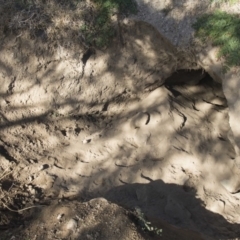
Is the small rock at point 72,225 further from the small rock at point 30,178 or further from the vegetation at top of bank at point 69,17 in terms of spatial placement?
the vegetation at top of bank at point 69,17

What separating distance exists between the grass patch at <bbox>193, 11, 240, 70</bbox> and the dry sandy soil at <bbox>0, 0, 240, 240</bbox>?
51 centimetres

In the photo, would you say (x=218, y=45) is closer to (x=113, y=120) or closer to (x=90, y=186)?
(x=113, y=120)

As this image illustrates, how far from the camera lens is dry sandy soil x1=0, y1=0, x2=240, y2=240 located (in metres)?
5.25

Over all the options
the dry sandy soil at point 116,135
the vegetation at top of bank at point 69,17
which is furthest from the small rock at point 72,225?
the vegetation at top of bank at point 69,17

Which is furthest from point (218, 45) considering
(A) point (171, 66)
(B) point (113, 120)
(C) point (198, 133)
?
(B) point (113, 120)

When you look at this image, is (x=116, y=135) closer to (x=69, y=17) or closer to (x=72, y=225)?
(x=69, y=17)

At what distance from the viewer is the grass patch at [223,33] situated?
16.6 ft

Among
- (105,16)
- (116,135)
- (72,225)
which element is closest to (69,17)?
(105,16)

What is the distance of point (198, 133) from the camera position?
19.1 feet

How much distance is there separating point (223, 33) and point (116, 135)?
2.40 meters

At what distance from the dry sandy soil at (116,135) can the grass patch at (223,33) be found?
19.9 inches

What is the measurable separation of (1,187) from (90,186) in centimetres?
135

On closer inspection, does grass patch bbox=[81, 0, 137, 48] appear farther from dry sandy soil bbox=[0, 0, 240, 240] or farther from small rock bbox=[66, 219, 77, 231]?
small rock bbox=[66, 219, 77, 231]

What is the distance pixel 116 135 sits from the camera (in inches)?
232
